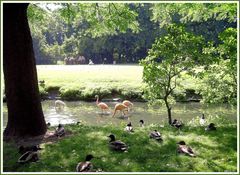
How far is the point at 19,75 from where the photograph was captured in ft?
48.3

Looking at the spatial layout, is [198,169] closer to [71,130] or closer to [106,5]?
[71,130]

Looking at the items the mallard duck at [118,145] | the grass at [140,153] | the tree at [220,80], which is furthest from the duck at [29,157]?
the tree at [220,80]

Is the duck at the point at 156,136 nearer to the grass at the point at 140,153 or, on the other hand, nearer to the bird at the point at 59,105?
the grass at the point at 140,153

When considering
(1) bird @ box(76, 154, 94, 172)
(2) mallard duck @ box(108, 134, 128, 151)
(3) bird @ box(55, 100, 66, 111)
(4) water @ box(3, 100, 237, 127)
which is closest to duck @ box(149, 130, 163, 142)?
(2) mallard duck @ box(108, 134, 128, 151)

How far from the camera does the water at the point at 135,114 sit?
2642 cm

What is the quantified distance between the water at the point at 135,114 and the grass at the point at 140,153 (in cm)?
1045

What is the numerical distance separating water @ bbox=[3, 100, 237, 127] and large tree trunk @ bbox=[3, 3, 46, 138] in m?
9.95

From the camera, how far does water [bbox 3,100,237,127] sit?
26419mm

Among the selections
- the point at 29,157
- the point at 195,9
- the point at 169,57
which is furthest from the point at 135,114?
the point at 29,157

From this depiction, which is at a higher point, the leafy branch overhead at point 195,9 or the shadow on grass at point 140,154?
the leafy branch overhead at point 195,9

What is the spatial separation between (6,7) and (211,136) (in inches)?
335

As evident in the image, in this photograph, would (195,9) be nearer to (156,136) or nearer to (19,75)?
(156,136)

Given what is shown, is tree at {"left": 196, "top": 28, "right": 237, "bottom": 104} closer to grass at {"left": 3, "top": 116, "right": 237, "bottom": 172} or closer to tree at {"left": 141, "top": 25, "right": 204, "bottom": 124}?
tree at {"left": 141, "top": 25, "right": 204, "bottom": 124}

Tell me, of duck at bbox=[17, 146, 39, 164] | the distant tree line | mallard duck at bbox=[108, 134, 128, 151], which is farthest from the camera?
the distant tree line
